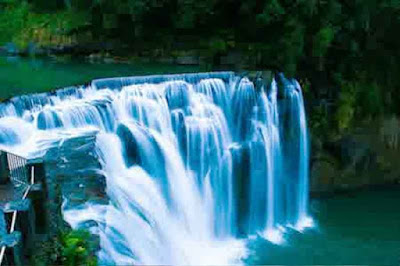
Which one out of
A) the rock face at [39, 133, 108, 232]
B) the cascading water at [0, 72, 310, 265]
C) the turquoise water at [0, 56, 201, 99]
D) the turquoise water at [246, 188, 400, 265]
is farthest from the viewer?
the turquoise water at [0, 56, 201, 99]

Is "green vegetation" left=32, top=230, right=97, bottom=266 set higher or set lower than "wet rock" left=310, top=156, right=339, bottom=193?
higher

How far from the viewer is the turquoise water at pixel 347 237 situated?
13766mm

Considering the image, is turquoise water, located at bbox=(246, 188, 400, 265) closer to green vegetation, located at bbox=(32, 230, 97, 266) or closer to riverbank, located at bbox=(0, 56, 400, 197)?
riverbank, located at bbox=(0, 56, 400, 197)

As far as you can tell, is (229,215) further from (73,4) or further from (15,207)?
(73,4)

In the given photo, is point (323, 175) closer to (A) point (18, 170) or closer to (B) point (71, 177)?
(B) point (71, 177)

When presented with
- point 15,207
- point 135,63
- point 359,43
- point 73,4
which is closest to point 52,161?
point 15,207

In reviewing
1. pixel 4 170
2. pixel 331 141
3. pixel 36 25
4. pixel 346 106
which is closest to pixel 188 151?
pixel 331 141

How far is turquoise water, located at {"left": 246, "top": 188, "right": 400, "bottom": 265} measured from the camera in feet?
45.2

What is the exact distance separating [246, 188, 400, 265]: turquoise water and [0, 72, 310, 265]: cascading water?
58 cm

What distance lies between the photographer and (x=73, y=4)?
2188 centimetres

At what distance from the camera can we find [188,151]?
47.4 ft

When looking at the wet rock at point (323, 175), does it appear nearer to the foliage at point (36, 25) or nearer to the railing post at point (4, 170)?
the railing post at point (4, 170)

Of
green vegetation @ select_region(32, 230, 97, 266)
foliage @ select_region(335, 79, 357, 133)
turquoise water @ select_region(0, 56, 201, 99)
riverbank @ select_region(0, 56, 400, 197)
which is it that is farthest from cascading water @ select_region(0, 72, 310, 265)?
turquoise water @ select_region(0, 56, 201, 99)

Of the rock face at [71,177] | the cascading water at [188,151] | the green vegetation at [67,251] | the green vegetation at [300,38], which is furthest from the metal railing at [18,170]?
the green vegetation at [300,38]
